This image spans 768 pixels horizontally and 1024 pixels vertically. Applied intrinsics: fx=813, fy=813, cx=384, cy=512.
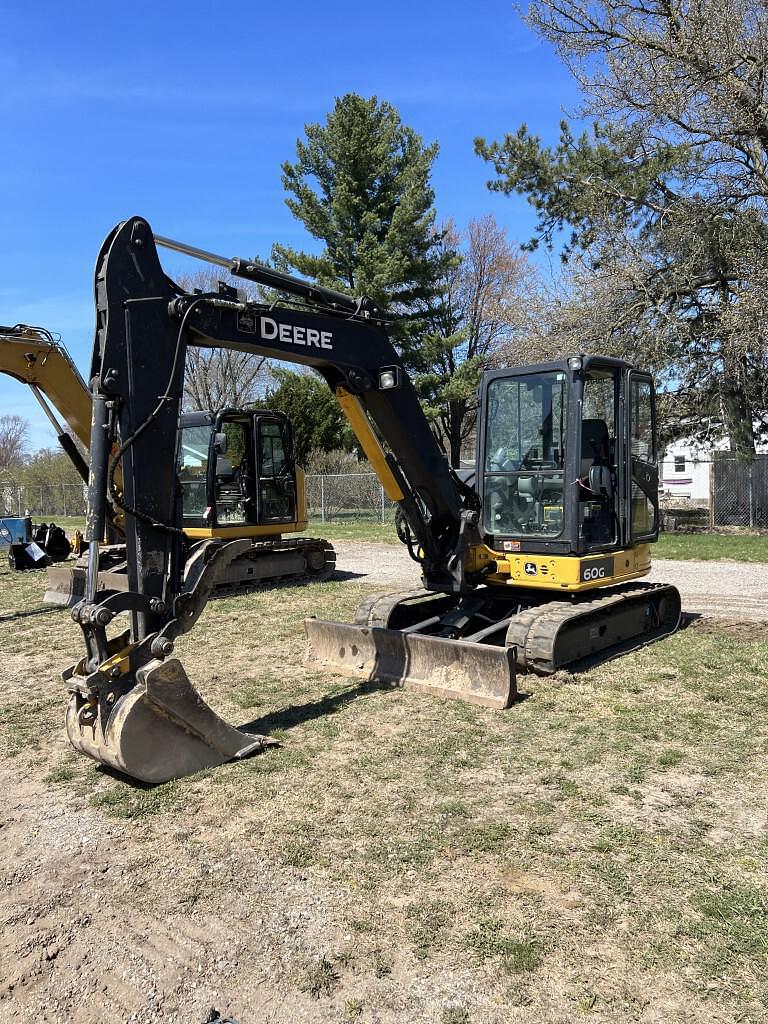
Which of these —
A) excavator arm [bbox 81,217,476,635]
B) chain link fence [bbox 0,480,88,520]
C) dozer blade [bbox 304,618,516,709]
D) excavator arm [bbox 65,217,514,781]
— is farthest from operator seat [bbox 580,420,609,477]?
chain link fence [bbox 0,480,88,520]

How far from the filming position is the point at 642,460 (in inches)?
320

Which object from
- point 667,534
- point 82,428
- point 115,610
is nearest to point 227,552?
point 115,610

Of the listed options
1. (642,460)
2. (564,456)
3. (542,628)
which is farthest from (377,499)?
(542,628)

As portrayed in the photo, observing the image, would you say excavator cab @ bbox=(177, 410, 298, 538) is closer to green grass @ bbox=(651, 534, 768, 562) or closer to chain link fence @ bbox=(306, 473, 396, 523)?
green grass @ bbox=(651, 534, 768, 562)

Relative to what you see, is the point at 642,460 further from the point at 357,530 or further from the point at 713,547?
the point at 357,530

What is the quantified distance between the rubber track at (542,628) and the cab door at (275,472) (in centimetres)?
648

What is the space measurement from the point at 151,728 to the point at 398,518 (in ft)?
11.1

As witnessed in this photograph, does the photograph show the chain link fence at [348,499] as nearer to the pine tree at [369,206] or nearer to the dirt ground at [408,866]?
the pine tree at [369,206]

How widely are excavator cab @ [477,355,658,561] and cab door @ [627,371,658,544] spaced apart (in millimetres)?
14

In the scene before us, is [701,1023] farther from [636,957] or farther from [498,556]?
[498,556]

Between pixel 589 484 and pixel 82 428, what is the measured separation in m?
8.45

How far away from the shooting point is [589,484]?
7.48 metres

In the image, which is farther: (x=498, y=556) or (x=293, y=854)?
(x=498, y=556)

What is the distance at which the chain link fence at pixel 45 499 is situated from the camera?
39656mm
